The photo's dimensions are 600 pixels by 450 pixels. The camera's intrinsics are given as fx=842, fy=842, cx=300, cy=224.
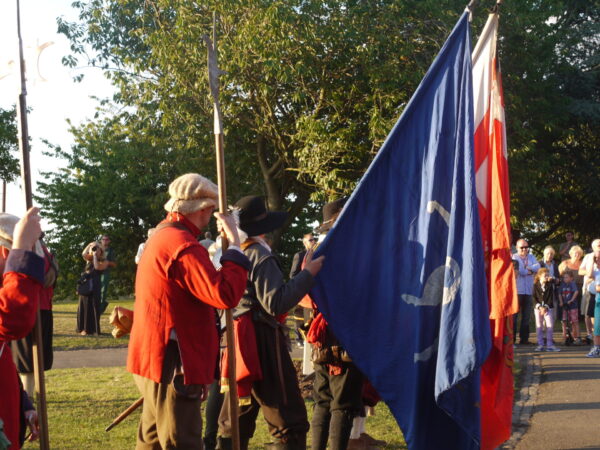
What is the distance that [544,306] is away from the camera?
1530 centimetres

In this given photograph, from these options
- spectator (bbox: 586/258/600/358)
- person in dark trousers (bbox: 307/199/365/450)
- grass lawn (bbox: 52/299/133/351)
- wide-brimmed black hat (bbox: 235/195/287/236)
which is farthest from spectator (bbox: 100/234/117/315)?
wide-brimmed black hat (bbox: 235/195/287/236)

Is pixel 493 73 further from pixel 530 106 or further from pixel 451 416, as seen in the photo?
pixel 530 106


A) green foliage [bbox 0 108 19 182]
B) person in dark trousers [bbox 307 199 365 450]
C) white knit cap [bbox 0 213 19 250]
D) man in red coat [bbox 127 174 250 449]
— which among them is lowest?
person in dark trousers [bbox 307 199 365 450]

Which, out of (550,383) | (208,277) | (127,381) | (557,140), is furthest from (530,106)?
(208,277)

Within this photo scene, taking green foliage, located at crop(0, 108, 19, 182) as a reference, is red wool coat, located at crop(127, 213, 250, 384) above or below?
below

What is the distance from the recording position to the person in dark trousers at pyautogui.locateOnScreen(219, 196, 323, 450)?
5.11 m

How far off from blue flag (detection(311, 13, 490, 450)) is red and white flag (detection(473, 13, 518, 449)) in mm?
261

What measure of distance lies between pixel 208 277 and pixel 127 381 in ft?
25.3

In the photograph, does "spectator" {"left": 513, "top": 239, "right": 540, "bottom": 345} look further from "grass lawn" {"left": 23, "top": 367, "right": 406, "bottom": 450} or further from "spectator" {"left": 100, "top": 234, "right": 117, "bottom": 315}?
"spectator" {"left": 100, "top": 234, "right": 117, "bottom": 315}

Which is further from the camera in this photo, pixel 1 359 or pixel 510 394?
pixel 510 394

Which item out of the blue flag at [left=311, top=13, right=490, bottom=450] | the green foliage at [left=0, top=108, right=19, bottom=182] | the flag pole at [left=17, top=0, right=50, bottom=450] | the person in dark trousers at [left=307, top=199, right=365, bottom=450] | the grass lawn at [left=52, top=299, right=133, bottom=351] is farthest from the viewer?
the green foliage at [left=0, top=108, right=19, bottom=182]

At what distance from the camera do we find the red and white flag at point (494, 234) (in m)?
5.13

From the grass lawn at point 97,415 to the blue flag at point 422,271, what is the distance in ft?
7.37

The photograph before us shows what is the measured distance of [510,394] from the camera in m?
5.27
